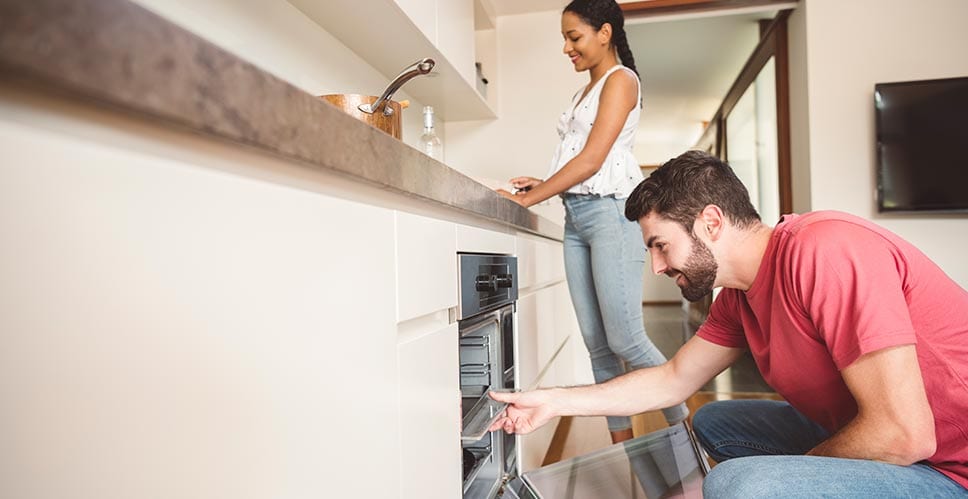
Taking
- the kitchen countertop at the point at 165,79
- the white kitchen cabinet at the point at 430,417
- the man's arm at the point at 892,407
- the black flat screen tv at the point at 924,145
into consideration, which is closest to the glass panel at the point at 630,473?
the white kitchen cabinet at the point at 430,417

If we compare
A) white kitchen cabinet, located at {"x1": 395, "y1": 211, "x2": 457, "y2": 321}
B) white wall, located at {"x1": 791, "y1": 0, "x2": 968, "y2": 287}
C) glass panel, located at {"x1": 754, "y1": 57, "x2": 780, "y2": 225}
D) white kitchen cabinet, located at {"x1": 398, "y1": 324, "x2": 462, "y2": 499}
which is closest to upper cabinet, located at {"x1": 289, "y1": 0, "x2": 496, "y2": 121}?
white kitchen cabinet, located at {"x1": 395, "y1": 211, "x2": 457, "y2": 321}

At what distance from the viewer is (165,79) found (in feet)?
1.20

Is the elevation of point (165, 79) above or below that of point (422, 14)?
below

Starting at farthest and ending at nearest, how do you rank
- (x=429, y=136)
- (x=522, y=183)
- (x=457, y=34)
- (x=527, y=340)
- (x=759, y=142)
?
(x=759, y=142) < (x=457, y=34) < (x=522, y=183) < (x=429, y=136) < (x=527, y=340)

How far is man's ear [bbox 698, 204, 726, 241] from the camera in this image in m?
1.17

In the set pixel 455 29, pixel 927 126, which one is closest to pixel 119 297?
pixel 455 29

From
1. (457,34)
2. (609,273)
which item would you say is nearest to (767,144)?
(457,34)

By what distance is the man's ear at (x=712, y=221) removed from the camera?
1169mm

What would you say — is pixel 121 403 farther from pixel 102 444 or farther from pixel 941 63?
pixel 941 63

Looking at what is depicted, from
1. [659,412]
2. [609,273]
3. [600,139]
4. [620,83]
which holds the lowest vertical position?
[659,412]

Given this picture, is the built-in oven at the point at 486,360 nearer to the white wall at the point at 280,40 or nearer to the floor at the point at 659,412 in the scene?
the white wall at the point at 280,40

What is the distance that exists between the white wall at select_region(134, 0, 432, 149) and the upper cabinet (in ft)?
0.11

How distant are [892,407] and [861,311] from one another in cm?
14

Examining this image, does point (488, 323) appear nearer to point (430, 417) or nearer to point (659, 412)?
point (430, 417)
